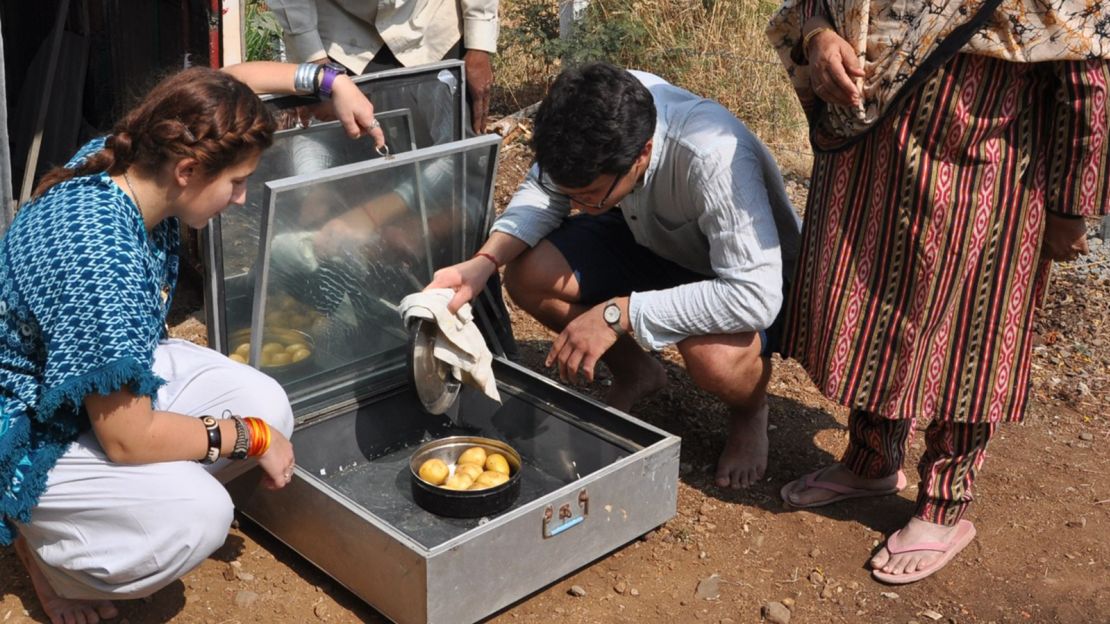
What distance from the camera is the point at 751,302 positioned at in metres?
3.26

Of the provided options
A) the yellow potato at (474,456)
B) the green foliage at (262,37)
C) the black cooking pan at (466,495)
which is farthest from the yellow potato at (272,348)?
the green foliage at (262,37)

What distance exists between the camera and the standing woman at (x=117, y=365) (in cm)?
244

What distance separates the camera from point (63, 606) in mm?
2947

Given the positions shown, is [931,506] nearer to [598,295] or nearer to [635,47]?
[598,295]

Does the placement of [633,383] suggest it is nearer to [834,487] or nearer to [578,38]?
[834,487]

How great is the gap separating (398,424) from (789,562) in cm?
125

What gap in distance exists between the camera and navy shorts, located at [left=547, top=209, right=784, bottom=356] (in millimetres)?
3707

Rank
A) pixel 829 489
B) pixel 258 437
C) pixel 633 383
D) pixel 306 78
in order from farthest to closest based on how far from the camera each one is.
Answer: pixel 633 383 < pixel 829 489 < pixel 306 78 < pixel 258 437

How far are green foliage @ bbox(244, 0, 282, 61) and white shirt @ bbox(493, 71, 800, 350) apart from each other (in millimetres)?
3741

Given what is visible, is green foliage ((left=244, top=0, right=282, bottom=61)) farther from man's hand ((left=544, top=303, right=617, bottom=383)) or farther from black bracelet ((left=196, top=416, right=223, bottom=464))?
black bracelet ((left=196, top=416, right=223, bottom=464))

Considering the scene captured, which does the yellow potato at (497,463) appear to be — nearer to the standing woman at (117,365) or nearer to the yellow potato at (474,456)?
the yellow potato at (474,456)

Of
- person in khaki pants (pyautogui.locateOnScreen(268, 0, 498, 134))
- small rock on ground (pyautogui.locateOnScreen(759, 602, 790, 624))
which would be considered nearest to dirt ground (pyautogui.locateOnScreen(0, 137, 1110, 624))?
small rock on ground (pyautogui.locateOnScreen(759, 602, 790, 624))

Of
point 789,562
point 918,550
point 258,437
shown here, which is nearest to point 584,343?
point 789,562

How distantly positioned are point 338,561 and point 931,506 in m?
1.60
